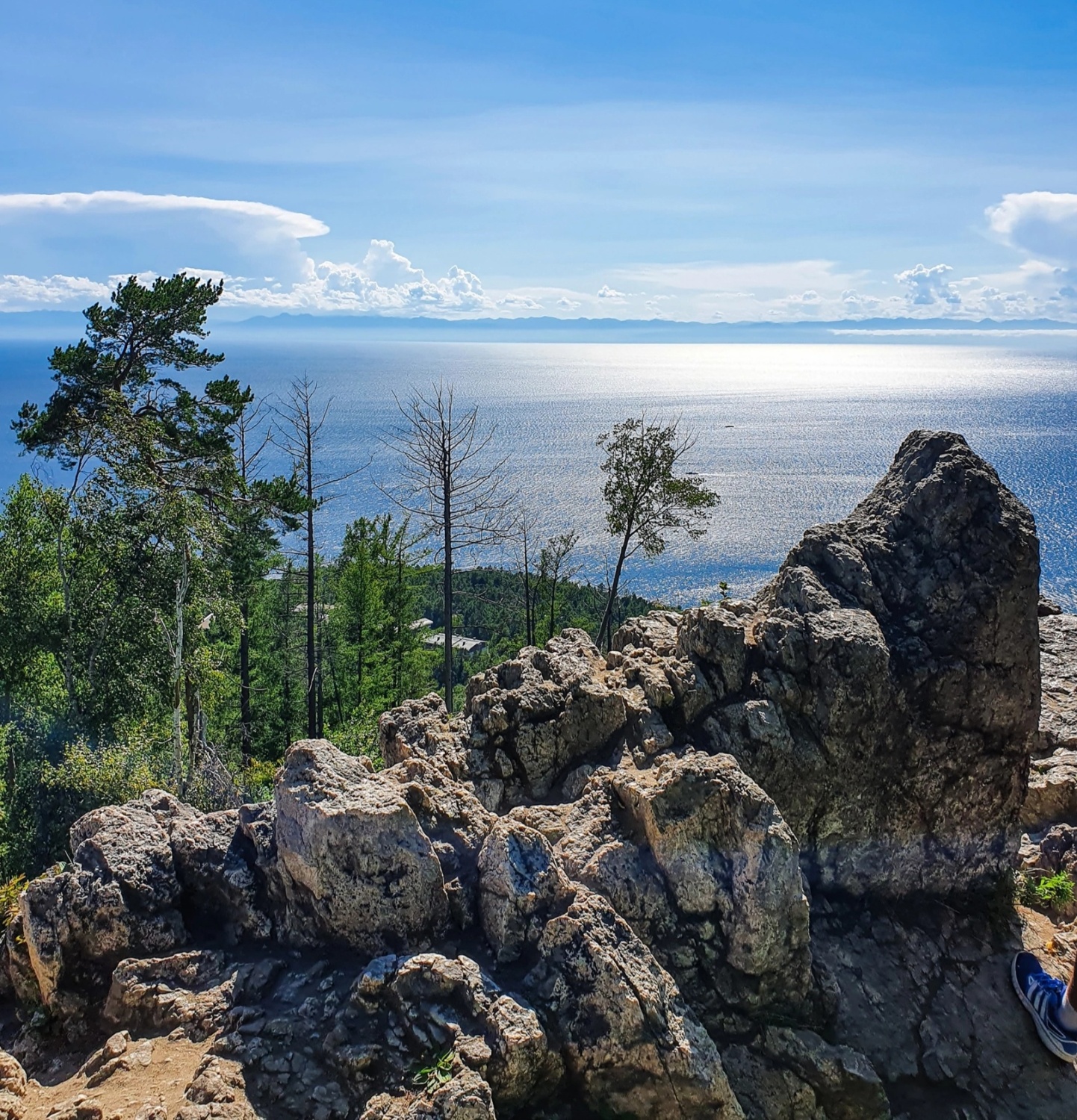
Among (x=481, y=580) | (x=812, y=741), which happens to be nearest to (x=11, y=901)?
(x=812, y=741)

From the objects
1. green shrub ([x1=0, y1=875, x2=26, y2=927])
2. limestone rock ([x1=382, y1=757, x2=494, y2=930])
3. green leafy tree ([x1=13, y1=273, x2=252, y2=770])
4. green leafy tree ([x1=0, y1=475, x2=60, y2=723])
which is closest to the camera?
limestone rock ([x1=382, y1=757, x2=494, y2=930])

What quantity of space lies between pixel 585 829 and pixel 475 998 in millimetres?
2431

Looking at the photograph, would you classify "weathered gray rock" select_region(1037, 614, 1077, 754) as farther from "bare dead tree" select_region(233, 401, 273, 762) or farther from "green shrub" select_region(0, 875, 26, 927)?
"bare dead tree" select_region(233, 401, 273, 762)

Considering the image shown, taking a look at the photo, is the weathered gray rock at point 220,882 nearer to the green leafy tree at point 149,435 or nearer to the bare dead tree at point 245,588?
the green leafy tree at point 149,435

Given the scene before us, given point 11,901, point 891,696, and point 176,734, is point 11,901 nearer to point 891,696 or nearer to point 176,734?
point 176,734

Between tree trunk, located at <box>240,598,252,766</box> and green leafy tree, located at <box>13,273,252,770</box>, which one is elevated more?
green leafy tree, located at <box>13,273,252,770</box>

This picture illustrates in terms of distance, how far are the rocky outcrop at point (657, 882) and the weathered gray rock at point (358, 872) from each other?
0.07ft

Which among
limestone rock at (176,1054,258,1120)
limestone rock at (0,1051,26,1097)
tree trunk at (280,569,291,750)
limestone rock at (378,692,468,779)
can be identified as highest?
limestone rock at (378,692,468,779)

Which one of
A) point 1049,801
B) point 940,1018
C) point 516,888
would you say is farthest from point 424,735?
point 1049,801

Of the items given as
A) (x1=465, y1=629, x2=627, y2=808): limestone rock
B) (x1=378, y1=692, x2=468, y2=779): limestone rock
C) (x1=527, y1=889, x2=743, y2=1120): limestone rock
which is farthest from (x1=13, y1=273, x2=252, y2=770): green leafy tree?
(x1=527, y1=889, x2=743, y2=1120): limestone rock

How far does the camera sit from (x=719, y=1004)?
7.70 metres

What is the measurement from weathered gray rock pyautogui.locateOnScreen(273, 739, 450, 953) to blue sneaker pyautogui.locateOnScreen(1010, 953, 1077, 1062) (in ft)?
22.3

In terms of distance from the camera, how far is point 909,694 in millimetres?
10570

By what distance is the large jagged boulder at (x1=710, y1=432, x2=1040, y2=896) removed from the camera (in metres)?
10.2
